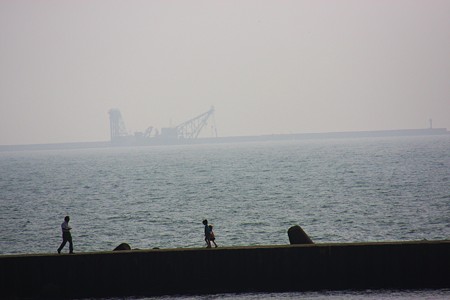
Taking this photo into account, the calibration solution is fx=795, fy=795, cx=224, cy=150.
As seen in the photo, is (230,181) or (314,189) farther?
(230,181)

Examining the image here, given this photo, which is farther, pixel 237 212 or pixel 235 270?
pixel 237 212

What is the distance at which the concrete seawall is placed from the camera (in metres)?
16.0

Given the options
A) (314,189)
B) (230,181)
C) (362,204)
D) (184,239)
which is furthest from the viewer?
(230,181)

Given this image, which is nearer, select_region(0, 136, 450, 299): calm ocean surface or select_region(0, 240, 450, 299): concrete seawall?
select_region(0, 240, 450, 299): concrete seawall

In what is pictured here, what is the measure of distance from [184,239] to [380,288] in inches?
658

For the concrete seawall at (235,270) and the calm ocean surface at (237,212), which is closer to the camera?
the concrete seawall at (235,270)

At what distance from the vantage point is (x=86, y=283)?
1606 cm

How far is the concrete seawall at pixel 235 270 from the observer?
16.0m

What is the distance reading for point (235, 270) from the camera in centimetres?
1614

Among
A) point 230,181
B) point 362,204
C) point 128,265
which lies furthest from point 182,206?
point 128,265

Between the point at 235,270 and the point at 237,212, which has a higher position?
the point at 235,270

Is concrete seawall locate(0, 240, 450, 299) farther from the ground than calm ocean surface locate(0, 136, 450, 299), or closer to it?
farther from the ground

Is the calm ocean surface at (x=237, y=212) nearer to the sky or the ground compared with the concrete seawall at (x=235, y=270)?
nearer to the ground

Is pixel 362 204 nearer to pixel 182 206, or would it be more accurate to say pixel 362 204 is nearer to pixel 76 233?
pixel 182 206
